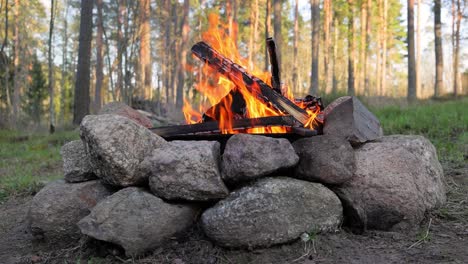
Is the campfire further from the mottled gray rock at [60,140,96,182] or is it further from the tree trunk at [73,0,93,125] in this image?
the tree trunk at [73,0,93,125]

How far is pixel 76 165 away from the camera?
324 cm

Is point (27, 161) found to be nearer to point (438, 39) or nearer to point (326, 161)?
point (326, 161)

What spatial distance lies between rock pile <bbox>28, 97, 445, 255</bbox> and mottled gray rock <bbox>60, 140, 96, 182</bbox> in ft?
0.26

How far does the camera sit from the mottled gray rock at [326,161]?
2867 millimetres

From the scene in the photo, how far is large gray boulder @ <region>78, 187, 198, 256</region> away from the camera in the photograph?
8.39 ft

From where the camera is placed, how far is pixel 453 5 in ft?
69.1

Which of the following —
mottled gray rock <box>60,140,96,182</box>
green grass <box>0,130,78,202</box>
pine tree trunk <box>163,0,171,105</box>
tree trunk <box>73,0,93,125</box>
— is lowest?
green grass <box>0,130,78,202</box>

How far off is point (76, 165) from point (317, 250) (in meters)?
2.08

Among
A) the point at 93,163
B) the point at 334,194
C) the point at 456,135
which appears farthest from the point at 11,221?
the point at 456,135

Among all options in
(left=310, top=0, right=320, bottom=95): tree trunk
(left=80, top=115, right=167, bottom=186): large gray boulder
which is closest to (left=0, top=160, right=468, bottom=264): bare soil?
(left=80, top=115, right=167, bottom=186): large gray boulder

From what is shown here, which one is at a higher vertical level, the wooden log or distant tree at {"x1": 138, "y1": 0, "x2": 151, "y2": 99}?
distant tree at {"x1": 138, "y1": 0, "x2": 151, "y2": 99}

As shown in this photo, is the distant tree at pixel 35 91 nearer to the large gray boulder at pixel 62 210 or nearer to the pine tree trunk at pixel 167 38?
the pine tree trunk at pixel 167 38

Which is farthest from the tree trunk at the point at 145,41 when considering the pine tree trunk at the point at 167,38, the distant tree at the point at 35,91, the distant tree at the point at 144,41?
the distant tree at the point at 35,91

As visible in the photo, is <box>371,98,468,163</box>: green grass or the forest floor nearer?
the forest floor
